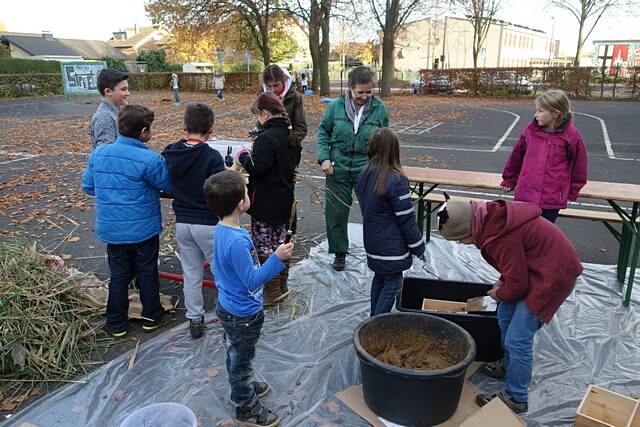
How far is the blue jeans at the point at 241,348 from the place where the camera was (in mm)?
2498

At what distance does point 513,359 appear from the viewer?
8.67ft

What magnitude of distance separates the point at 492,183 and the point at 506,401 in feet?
7.47

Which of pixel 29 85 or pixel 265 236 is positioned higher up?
pixel 29 85

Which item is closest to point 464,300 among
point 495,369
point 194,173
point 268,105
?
point 495,369

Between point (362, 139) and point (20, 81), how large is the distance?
34.1 meters

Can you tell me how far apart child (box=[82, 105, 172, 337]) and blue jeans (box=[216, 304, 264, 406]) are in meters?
1.16

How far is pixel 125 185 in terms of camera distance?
326 cm

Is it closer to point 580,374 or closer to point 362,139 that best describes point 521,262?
point 580,374

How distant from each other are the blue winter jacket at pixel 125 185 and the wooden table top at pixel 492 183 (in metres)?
2.47

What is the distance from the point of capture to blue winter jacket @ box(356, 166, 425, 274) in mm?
2973

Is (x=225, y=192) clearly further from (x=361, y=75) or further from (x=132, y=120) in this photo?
(x=361, y=75)

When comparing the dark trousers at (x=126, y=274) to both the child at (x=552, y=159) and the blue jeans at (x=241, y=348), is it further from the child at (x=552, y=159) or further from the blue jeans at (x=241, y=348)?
the child at (x=552, y=159)

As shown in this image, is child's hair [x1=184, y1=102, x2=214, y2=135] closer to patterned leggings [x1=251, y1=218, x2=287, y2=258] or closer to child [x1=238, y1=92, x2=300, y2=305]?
child [x1=238, y1=92, x2=300, y2=305]

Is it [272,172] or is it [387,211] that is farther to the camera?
[272,172]
